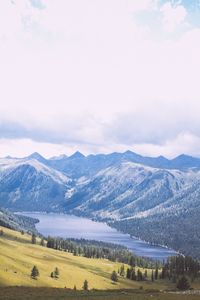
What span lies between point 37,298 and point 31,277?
78.4m

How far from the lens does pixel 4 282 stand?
132m

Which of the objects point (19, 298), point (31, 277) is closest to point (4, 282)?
point (31, 277)

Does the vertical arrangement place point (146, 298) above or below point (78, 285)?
above

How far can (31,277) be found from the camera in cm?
15362

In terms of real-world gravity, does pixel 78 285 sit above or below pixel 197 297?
below

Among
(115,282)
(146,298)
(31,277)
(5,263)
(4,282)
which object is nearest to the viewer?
(146,298)

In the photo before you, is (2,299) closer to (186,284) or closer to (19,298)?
(19,298)

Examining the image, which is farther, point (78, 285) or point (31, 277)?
point (78, 285)

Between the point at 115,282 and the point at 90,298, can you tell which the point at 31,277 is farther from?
the point at 90,298

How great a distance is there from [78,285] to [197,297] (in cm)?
10336

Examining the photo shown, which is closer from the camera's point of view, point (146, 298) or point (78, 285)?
point (146, 298)

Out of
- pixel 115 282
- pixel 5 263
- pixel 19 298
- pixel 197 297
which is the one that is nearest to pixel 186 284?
pixel 115 282

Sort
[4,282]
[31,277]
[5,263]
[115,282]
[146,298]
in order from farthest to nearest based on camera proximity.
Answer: [115,282] < [5,263] < [31,277] < [4,282] < [146,298]

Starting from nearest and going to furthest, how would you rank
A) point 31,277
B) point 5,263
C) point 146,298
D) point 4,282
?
point 146,298
point 4,282
point 31,277
point 5,263
